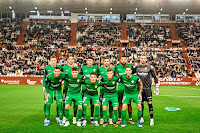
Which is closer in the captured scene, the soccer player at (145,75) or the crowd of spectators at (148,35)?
the soccer player at (145,75)

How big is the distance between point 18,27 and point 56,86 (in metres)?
40.6

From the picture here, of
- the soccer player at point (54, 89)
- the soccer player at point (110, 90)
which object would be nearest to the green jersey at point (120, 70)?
the soccer player at point (110, 90)

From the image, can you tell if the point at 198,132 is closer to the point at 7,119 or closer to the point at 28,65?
the point at 7,119

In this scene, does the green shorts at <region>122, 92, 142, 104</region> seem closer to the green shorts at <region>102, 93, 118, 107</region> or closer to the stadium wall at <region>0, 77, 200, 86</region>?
the green shorts at <region>102, 93, 118, 107</region>

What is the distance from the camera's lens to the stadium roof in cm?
4206

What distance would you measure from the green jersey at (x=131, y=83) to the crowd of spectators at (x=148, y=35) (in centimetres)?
3262

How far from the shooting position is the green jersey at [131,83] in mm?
7453

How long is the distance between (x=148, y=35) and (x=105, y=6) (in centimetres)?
1053

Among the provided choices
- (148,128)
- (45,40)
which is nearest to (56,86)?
(148,128)

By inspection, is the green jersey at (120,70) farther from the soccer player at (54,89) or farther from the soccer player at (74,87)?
the soccer player at (54,89)

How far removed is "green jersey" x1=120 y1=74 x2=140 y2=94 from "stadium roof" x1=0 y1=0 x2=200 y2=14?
120 feet

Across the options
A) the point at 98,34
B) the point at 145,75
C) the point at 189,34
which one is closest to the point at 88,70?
the point at 145,75

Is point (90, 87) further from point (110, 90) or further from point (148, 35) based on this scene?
point (148, 35)

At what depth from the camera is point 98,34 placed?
42.2 m
